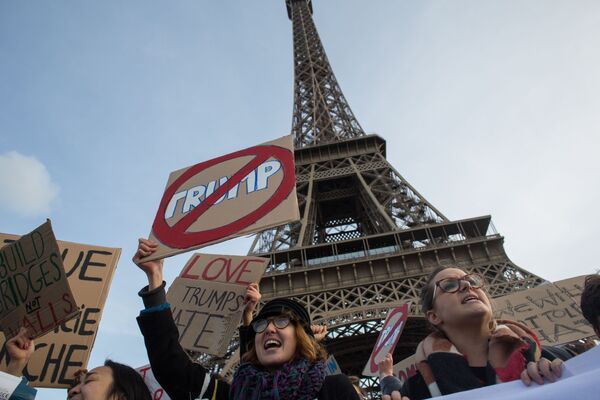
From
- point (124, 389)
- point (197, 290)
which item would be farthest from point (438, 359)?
point (197, 290)

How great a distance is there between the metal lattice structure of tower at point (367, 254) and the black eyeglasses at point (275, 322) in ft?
36.8

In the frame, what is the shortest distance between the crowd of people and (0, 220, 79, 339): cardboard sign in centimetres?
80

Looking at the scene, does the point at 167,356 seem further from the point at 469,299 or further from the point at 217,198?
the point at 217,198

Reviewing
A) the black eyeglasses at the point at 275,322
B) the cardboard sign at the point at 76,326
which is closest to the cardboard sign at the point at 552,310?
the black eyeglasses at the point at 275,322

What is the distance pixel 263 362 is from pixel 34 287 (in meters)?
1.88

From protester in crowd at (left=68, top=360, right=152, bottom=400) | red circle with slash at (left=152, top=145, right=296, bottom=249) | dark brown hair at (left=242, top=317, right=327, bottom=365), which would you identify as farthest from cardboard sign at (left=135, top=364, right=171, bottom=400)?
dark brown hair at (left=242, top=317, right=327, bottom=365)

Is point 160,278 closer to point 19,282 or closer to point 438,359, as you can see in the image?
point 19,282

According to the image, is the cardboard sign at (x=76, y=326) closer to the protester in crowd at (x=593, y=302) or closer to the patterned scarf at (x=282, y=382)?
the patterned scarf at (x=282, y=382)

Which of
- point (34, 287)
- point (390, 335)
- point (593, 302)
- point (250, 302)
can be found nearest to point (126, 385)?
point (250, 302)

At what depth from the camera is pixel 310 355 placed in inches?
70.4

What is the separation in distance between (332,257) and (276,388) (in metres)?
14.6

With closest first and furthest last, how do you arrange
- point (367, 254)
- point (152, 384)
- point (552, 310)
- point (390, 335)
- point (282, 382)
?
1. point (282, 382)
2. point (152, 384)
3. point (390, 335)
4. point (552, 310)
5. point (367, 254)

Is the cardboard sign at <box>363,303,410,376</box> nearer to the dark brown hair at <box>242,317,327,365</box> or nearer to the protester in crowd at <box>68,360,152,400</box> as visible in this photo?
the dark brown hair at <box>242,317,327,365</box>

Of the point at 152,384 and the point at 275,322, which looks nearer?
the point at 275,322
